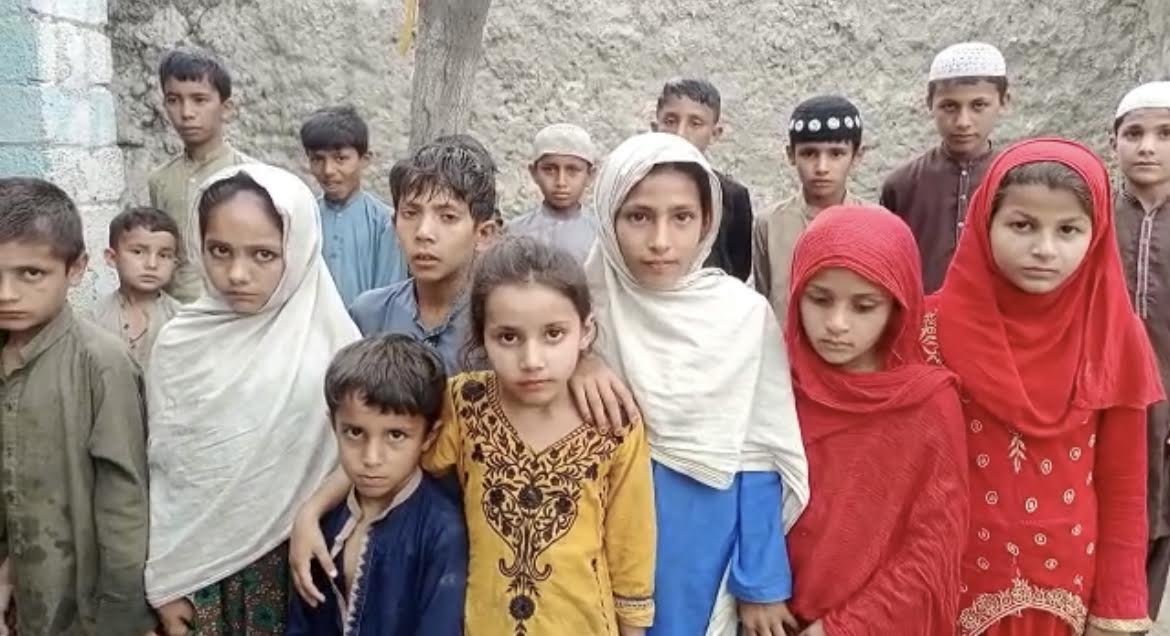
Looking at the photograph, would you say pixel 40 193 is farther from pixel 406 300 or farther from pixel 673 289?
pixel 673 289

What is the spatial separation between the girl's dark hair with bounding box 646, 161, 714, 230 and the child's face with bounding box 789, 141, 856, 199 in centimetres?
145

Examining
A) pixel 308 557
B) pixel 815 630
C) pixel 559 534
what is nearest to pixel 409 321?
pixel 308 557

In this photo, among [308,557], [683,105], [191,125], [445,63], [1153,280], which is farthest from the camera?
[445,63]

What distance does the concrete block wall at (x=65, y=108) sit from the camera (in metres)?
3.99

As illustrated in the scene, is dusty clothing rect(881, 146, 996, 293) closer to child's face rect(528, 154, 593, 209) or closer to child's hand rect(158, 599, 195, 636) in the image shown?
child's face rect(528, 154, 593, 209)

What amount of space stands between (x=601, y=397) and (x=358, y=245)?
214cm

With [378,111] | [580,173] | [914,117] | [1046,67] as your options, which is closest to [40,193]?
[580,173]

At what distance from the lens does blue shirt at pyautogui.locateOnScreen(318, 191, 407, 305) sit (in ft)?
11.8

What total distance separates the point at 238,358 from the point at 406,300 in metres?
0.37

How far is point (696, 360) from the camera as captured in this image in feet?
6.04

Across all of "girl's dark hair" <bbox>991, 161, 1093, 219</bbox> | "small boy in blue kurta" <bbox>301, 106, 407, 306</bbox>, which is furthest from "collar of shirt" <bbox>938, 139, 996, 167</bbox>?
"small boy in blue kurta" <bbox>301, 106, 407, 306</bbox>

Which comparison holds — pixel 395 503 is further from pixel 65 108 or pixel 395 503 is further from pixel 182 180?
pixel 65 108

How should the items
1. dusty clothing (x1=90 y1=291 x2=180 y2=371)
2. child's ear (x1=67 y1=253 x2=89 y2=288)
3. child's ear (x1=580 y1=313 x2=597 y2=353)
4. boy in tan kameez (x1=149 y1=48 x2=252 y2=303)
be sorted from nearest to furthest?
child's ear (x1=580 y1=313 x2=597 y2=353), child's ear (x1=67 y1=253 x2=89 y2=288), dusty clothing (x1=90 y1=291 x2=180 y2=371), boy in tan kameez (x1=149 y1=48 x2=252 y2=303)

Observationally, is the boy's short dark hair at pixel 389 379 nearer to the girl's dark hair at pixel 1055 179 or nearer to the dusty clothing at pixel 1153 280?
the girl's dark hair at pixel 1055 179
